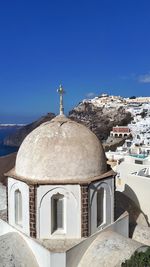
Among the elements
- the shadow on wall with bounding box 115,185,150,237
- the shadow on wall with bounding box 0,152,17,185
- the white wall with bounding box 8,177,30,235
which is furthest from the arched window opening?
the shadow on wall with bounding box 0,152,17,185

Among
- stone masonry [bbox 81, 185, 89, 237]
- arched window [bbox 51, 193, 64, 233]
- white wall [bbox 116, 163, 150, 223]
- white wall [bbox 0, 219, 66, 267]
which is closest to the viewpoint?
white wall [bbox 0, 219, 66, 267]

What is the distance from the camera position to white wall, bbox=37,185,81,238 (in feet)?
23.1

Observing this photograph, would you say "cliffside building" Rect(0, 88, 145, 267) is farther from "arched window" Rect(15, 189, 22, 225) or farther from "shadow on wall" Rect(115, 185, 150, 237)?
"shadow on wall" Rect(115, 185, 150, 237)

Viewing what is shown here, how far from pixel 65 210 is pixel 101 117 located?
8082cm

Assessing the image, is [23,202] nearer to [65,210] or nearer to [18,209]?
[18,209]

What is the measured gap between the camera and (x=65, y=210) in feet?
23.6

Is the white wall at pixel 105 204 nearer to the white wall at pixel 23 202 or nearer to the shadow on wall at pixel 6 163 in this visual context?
the white wall at pixel 23 202

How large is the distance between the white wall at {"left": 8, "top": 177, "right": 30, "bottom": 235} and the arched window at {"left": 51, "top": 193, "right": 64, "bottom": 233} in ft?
2.21

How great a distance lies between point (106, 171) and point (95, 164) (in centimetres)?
60

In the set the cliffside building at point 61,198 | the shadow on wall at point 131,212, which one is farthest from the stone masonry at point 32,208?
the shadow on wall at point 131,212

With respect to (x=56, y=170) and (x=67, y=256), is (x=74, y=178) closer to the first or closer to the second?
(x=56, y=170)

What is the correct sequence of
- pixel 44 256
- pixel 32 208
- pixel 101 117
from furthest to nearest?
pixel 101 117 → pixel 32 208 → pixel 44 256

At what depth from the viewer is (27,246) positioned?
727 centimetres

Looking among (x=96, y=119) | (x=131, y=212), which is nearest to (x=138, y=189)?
(x=131, y=212)
